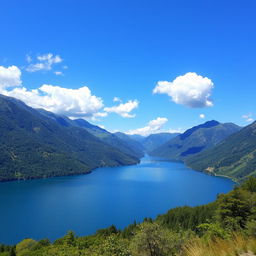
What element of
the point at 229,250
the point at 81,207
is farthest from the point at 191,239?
the point at 81,207

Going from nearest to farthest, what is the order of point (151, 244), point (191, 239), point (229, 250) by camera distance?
point (229, 250), point (191, 239), point (151, 244)

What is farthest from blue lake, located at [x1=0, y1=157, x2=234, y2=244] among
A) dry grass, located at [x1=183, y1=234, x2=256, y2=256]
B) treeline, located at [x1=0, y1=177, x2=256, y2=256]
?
dry grass, located at [x1=183, y1=234, x2=256, y2=256]

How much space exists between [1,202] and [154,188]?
330 feet

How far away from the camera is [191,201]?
Result: 453ft

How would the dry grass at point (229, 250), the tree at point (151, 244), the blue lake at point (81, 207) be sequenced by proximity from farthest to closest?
the blue lake at point (81, 207) < the tree at point (151, 244) < the dry grass at point (229, 250)

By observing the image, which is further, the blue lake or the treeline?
the blue lake

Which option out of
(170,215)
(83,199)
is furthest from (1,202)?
(170,215)

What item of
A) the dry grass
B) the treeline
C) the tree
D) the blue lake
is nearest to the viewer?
the dry grass

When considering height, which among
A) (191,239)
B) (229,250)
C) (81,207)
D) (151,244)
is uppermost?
(229,250)

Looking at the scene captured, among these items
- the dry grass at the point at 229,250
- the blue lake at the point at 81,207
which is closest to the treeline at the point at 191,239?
the dry grass at the point at 229,250

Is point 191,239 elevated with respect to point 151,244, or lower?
elevated

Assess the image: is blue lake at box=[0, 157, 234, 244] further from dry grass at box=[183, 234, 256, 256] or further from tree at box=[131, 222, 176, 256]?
dry grass at box=[183, 234, 256, 256]

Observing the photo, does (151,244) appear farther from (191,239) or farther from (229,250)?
(229,250)

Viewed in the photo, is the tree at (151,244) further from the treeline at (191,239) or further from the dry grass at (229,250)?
the dry grass at (229,250)
